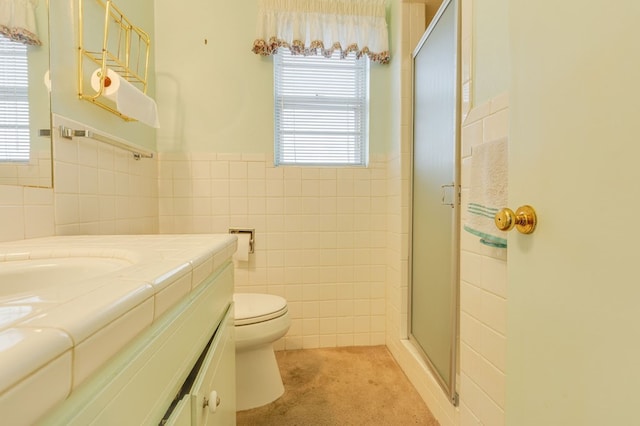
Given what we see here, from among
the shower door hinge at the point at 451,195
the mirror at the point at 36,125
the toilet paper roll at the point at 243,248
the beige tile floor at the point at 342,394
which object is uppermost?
the mirror at the point at 36,125

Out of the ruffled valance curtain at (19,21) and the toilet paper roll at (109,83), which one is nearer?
the ruffled valance curtain at (19,21)

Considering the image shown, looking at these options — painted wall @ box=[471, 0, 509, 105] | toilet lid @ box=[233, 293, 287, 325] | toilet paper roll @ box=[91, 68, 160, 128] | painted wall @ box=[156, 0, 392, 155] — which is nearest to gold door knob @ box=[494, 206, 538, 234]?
painted wall @ box=[471, 0, 509, 105]

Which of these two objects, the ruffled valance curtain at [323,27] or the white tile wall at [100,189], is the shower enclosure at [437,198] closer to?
the ruffled valance curtain at [323,27]

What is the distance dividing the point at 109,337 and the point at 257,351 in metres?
1.22

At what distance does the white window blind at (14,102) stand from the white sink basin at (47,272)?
0.42 meters

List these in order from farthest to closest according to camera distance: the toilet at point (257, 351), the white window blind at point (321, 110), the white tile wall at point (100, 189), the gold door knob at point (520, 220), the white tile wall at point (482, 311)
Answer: the white window blind at point (321, 110) → the toilet at point (257, 351) → the white tile wall at point (100, 189) → the white tile wall at point (482, 311) → the gold door knob at point (520, 220)

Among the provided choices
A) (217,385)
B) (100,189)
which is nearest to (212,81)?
(100,189)

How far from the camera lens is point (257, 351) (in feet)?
4.42

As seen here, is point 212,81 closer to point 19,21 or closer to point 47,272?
point 19,21

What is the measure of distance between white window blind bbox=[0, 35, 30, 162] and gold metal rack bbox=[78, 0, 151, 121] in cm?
24

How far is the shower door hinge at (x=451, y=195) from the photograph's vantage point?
1.13 meters

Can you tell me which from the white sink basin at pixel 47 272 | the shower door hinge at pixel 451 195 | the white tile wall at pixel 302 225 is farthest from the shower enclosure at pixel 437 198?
the white sink basin at pixel 47 272

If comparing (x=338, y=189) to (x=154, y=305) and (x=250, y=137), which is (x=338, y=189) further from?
(x=154, y=305)

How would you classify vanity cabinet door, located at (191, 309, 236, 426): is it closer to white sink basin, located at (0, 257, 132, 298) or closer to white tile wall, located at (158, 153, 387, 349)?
white sink basin, located at (0, 257, 132, 298)
